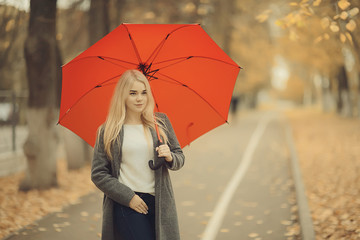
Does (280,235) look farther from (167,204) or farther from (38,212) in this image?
(38,212)

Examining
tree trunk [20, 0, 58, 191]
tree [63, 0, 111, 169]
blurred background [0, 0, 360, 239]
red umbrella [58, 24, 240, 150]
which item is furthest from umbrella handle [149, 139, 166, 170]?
tree [63, 0, 111, 169]

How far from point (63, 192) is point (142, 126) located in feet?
18.0

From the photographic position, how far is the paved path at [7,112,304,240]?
579 centimetres

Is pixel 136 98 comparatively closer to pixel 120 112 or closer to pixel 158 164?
pixel 120 112

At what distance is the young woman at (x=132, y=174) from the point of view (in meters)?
3.09

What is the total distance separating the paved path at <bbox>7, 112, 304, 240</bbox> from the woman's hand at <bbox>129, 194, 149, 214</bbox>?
269cm

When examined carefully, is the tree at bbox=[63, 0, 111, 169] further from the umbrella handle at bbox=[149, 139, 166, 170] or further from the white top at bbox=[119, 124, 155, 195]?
the umbrella handle at bbox=[149, 139, 166, 170]

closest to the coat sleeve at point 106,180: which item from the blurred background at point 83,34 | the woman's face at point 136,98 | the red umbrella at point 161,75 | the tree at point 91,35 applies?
the woman's face at point 136,98

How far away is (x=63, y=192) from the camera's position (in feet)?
26.9

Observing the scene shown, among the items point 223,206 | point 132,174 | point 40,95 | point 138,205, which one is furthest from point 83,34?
point 138,205

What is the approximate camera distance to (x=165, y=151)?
3.09m

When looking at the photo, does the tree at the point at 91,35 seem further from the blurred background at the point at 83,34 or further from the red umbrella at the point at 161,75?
the red umbrella at the point at 161,75

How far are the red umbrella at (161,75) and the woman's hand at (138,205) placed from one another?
0.97 m

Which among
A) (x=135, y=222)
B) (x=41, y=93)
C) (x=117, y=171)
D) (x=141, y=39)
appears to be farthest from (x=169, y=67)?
(x=41, y=93)
